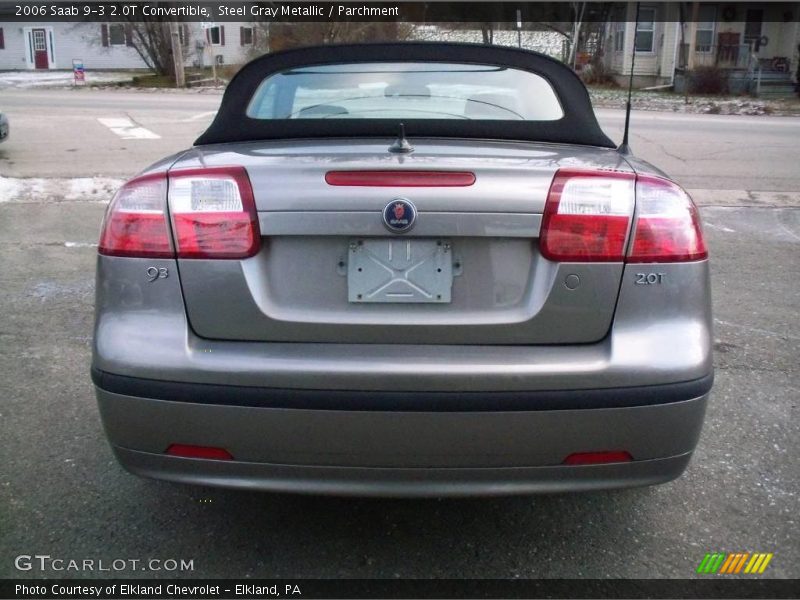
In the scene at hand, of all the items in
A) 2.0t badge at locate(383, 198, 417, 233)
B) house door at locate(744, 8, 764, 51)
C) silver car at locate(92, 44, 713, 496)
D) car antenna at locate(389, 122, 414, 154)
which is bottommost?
silver car at locate(92, 44, 713, 496)

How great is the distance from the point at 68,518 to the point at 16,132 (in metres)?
Result: 12.7

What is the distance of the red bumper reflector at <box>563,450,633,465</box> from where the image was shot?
94.3 inches

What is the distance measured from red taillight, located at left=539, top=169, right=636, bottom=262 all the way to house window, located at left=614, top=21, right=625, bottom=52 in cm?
3497

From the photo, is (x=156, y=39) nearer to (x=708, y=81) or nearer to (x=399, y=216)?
(x=708, y=81)

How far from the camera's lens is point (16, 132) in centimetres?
1392

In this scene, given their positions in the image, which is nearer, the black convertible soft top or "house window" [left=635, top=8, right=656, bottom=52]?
the black convertible soft top

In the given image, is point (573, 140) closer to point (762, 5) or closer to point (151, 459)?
point (151, 459)

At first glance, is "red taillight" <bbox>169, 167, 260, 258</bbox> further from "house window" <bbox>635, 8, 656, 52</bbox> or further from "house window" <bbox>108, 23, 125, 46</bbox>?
"house window" <bbox>108, 23, 125, 46</bbox>

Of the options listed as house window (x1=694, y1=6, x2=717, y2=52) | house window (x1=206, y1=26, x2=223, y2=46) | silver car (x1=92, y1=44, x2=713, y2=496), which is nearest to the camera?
silver car (x1=92, y1=44, x2=713, y2=496)

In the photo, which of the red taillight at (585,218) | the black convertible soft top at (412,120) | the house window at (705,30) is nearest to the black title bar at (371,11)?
the house window at (705,30)

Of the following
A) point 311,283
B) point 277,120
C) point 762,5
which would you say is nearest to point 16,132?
point 277,120

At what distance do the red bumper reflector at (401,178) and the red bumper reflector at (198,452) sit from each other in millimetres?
836

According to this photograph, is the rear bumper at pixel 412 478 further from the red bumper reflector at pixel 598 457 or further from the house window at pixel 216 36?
the house window at pixel 216 36

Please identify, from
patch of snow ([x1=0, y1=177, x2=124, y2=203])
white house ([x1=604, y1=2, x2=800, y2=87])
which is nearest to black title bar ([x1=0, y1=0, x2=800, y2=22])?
white house ([x1=604, y1=2, x2=800, y2=87])
